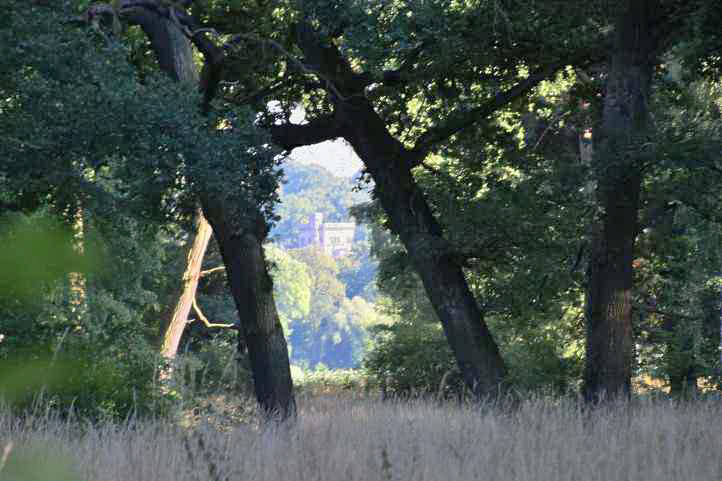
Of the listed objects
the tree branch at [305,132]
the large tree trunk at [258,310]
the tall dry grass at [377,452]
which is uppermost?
the tree branch at [305,132]

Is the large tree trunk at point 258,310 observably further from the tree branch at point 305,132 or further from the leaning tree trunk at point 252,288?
the tree branch at point 305,132

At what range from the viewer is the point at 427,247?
15.6m

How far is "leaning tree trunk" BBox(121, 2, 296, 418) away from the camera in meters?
15.0

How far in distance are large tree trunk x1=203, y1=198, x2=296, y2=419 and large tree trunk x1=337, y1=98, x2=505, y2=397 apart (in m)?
2.37

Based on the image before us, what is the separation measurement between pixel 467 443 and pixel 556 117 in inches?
495

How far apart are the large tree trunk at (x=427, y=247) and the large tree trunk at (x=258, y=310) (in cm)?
237

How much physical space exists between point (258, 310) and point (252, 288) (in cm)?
36

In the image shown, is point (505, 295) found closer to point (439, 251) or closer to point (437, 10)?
point (439, 251)

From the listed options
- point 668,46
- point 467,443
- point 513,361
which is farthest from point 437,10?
point 513,361

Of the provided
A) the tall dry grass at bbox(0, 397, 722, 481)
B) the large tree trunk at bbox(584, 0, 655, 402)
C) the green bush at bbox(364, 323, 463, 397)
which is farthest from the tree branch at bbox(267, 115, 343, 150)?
the green bush at bbox(364, 323, 463, 397)

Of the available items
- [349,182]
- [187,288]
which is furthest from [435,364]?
[349,182]

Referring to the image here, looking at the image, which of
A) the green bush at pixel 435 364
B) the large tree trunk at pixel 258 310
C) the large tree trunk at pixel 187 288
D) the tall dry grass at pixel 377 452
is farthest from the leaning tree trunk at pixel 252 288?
the green bush at pixel 435 364

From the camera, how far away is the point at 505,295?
55.0 ft

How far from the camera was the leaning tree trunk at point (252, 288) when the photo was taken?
15.0m
